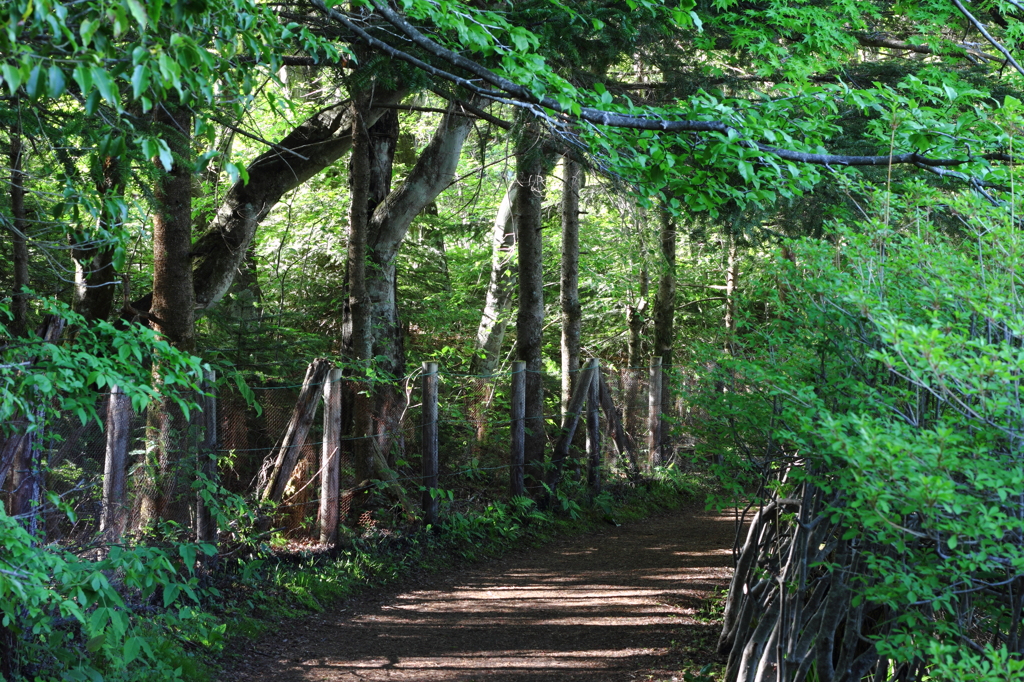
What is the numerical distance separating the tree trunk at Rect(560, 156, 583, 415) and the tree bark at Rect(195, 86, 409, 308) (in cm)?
320

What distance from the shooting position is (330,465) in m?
7.77

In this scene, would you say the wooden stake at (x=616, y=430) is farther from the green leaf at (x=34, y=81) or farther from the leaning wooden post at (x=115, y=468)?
the green leaf at (x=34, y=81)

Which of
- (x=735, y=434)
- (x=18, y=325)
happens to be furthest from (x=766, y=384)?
(x=18, y=325)

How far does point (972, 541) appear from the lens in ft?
9.76

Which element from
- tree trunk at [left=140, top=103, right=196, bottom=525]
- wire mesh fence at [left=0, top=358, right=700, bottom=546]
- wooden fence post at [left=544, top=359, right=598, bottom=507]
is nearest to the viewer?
wire mesh fence at [left=0, top=358, right=700, bottom=546]

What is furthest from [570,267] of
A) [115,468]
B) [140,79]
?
[140,79]

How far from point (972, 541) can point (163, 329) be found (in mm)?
6039

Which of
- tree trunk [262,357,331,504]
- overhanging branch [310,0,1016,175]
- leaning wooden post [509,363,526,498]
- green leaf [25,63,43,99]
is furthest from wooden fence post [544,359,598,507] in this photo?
green leaf [25,63,43,99]

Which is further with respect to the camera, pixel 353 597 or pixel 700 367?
pixel 353 597

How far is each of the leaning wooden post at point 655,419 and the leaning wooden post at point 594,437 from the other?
207 cm

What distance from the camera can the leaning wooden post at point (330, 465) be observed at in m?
7.72

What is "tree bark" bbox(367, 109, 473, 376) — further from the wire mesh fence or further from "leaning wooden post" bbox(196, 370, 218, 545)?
"leaning wooden post" bbox(196, 370, 218, 545)

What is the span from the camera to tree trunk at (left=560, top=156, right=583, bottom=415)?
38.2 feet

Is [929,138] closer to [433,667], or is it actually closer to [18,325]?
[433,667]
